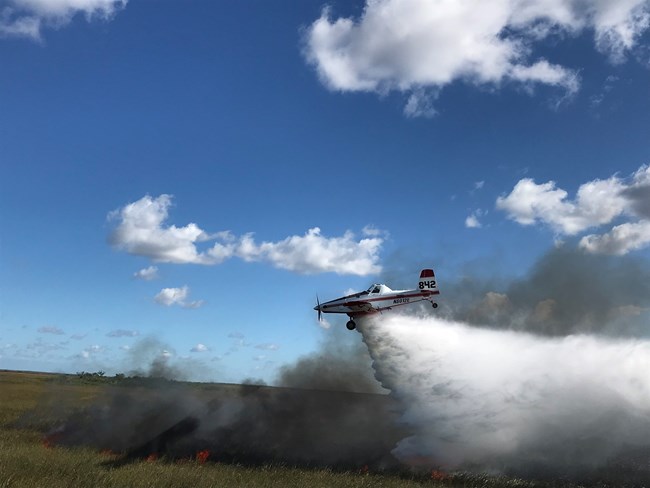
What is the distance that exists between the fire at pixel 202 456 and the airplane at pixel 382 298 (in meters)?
21.1

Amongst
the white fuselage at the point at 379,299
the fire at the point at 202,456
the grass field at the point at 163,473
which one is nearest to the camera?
the grass field at the point at 163,473

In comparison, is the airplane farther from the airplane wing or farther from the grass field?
the grass field

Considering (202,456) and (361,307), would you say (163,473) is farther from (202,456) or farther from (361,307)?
(361,307)

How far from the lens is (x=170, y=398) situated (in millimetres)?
76438

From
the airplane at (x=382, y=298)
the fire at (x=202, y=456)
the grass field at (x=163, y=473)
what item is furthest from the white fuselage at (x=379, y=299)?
the fire at (x=202, y=456)

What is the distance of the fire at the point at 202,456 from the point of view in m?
50.6

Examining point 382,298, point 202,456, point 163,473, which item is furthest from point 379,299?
point 163,473

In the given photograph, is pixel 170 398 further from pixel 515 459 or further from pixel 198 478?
pixel 515 459

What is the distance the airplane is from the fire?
21.1m

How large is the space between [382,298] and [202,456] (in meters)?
26.5

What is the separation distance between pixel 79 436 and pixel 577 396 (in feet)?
196

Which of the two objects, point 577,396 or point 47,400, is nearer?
point 577,396

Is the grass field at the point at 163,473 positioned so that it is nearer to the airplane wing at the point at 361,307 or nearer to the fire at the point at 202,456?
the fire at the point at 202,456

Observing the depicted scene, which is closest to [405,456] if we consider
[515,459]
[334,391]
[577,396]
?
[515,459]
